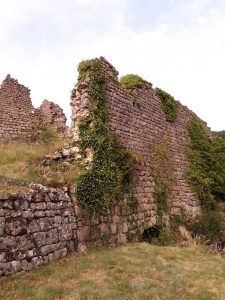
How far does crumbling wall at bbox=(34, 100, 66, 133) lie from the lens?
2208 centimetres

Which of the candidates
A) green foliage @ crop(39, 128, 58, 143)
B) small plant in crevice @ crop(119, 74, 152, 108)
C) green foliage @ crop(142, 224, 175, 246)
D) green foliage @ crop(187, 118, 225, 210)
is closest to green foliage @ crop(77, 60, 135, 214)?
green foliage @ crop(142, 224, 175, 246)

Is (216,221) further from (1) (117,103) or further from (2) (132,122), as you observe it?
(1) (117,103)

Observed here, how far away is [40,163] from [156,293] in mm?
5540

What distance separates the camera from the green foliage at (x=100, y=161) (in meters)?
10.9

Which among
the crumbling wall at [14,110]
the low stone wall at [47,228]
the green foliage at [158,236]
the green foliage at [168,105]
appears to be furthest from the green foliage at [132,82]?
the crumbling wall at [14,110]

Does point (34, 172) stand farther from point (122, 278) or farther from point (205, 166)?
point (205, 166)

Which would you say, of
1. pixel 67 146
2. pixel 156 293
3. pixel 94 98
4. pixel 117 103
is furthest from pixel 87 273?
pixel 117 103

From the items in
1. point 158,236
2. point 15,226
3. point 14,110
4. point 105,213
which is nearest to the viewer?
point 15,226

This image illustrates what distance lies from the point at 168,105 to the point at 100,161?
7.16 m

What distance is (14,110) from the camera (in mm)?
20734

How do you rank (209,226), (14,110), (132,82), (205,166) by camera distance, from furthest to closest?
(14,110)
(205,166)
(209,226)
(132,82)

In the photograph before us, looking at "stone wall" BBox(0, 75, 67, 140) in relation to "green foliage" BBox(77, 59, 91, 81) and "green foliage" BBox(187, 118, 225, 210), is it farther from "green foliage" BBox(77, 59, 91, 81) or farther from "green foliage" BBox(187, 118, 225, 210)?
"green foliage" BBox(77, 59, 91, 81)

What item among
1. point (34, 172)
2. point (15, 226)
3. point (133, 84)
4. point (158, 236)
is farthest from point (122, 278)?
point (133, 84)

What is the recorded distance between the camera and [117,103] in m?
13.6
